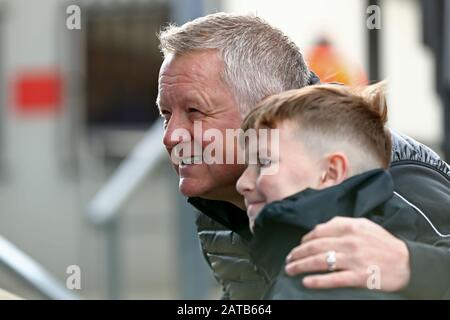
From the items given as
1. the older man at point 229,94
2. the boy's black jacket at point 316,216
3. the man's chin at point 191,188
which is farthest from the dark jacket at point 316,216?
the man's chin at point 191,188

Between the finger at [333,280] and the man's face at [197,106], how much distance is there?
48 cm

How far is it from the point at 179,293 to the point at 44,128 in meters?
3.47

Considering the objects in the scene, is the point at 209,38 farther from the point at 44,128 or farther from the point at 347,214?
the point at 44,128

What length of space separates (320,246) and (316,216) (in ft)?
0.14

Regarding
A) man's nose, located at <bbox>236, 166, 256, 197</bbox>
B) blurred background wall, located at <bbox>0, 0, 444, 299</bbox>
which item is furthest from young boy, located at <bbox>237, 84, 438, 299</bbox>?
blurred background wall, located at <bbox>0, 0, 444, 299</bbox>

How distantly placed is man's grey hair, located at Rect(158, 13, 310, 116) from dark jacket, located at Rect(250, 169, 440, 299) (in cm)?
40

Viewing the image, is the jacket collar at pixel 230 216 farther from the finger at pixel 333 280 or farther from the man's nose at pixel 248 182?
the finger at pixel 333 280

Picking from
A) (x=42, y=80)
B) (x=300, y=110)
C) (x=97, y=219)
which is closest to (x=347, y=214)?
(x=300, y=110)

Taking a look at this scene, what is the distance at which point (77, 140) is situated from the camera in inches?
332

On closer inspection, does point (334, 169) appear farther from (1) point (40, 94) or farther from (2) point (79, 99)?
(2) point (79, 99)

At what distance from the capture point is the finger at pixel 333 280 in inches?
59.5

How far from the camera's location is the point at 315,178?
1606mm

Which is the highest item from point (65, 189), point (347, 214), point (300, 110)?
point (300, 110)

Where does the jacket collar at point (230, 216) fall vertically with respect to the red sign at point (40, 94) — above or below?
above
